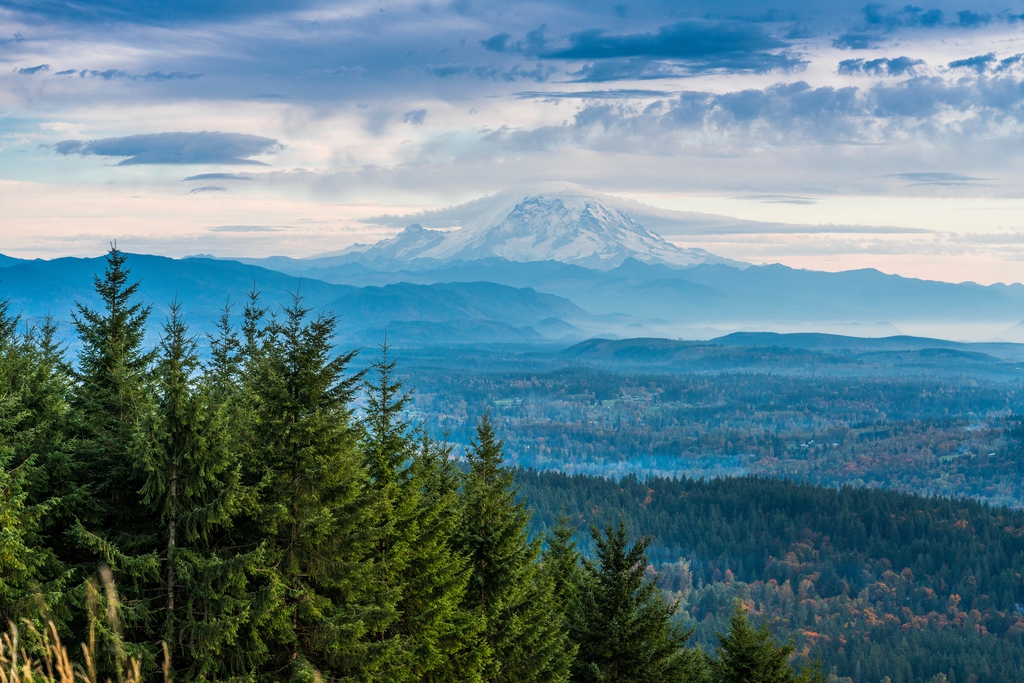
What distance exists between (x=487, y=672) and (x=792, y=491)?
562 ft

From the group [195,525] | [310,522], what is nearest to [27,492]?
[195,525]

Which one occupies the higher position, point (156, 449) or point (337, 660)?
point (156, 449)

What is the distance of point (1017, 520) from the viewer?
562 feet

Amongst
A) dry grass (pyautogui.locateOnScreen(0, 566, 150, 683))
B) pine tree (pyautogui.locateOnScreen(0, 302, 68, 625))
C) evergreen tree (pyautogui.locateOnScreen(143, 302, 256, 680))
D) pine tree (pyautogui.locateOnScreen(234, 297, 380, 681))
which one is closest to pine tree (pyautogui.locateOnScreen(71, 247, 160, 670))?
evergreen tree (pyautogui.locateOnScreen(143, 302, 256, 680))

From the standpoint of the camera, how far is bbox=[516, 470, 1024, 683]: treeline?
119 meters

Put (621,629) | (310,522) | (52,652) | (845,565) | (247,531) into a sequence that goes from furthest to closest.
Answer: (845,565)
(621,629)
(247,531)
(310,522)
(52,652)

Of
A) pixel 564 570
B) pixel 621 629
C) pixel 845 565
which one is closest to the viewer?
pixel 621 629

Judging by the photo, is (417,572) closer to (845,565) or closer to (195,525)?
(195,525)

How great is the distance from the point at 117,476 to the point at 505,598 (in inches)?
557

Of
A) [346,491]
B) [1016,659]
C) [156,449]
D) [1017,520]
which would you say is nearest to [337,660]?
[346,491]

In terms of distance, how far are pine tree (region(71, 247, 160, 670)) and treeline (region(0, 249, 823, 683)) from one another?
0.06 m

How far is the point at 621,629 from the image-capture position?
113ft

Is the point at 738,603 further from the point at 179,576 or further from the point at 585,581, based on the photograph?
the point at 179,576

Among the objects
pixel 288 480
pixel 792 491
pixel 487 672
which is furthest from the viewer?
pixel 792 491
